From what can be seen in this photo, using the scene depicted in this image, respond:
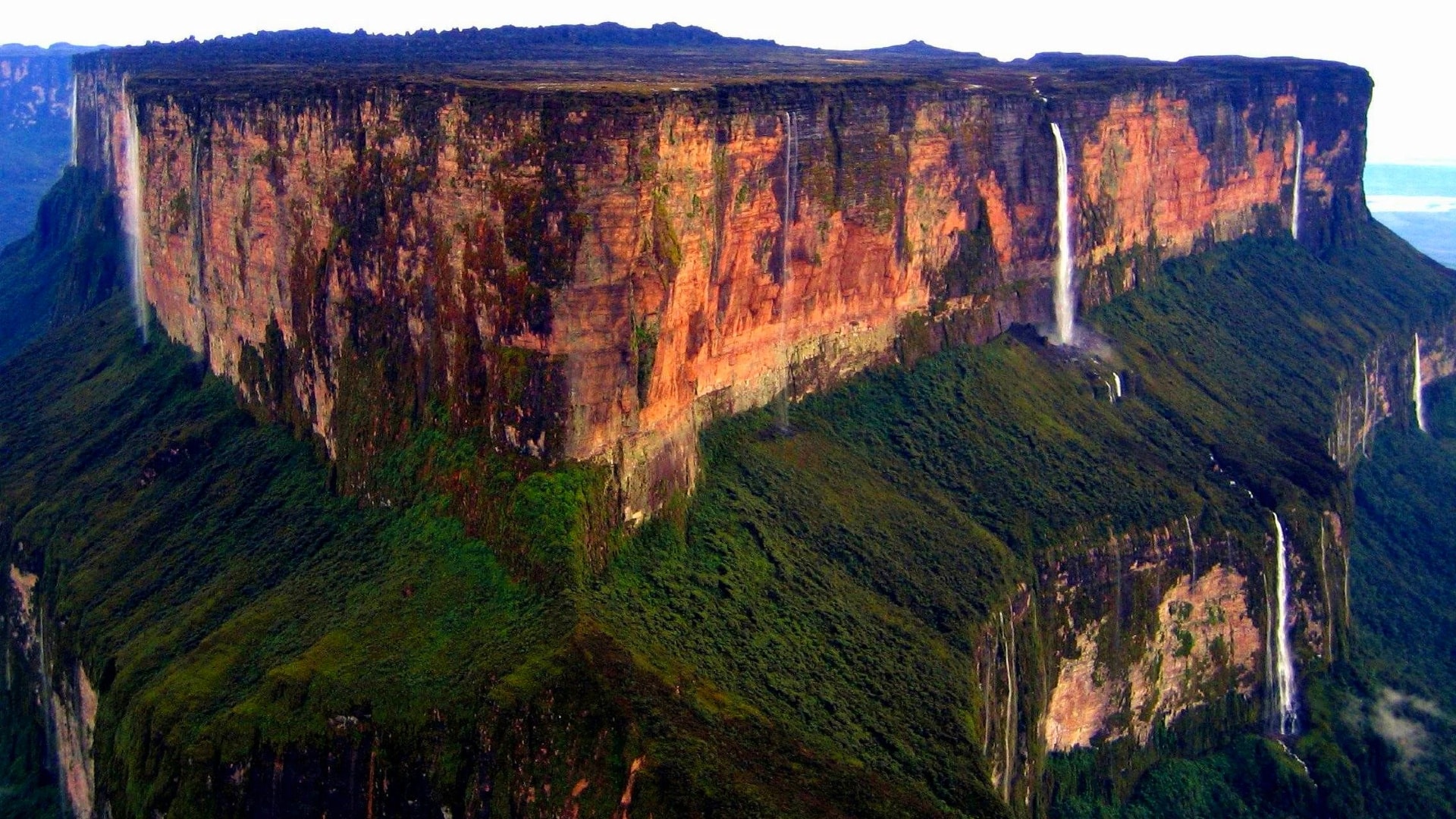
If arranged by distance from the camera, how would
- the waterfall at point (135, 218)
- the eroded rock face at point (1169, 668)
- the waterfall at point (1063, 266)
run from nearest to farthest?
1. the eroded rock face at point (1169, 668)
2. the waterfall at point (1063, 266)
3. the waterfall at point (135, 218)

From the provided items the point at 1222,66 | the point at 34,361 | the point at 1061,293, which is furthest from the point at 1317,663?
the point at 34,361

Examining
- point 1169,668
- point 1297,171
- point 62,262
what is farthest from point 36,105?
point 1169,668

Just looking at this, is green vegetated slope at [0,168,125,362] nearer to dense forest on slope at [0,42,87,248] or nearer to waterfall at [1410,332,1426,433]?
dense forest on slope at [0,42,87,248]

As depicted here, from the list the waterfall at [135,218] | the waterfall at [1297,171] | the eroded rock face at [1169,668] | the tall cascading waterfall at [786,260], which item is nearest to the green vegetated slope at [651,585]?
the tall cascading waterfall at [786,260]

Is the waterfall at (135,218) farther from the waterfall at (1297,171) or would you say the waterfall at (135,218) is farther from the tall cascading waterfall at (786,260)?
the waterfall at (1297,171)

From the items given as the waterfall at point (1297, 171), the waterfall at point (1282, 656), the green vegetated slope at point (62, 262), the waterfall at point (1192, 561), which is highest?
the waterfall at point (1297, 171)

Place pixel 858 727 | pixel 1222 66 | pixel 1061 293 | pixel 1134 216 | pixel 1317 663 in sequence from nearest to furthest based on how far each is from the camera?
1. pixel 858 727
2. pixel 1317 663
3. pixel 1061 293
4. pixel 1134 216
5. pixel 1222 66

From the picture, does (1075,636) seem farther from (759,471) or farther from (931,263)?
(931,263)
